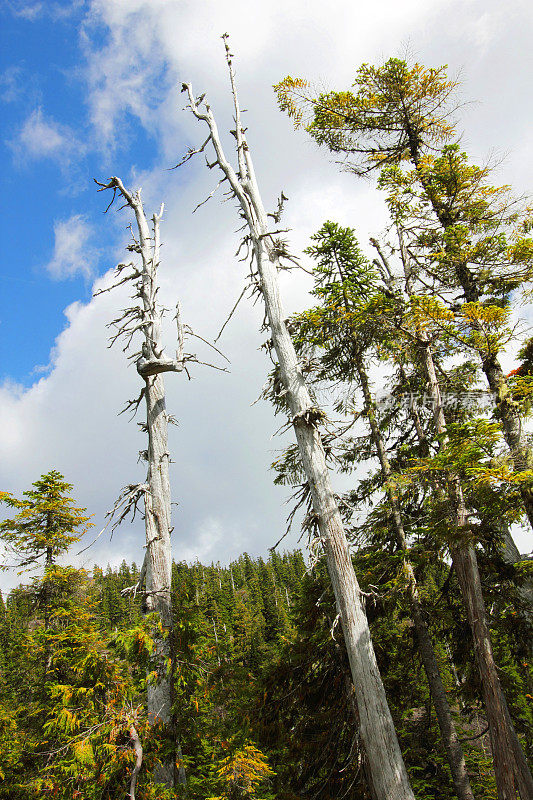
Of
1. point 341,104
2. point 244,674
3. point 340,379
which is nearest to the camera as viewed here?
point 244,674

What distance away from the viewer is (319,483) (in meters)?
6.10

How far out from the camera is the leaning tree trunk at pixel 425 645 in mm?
9156

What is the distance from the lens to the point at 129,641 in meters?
5.48

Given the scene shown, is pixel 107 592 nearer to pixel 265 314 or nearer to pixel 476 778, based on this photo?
pixel 476 778

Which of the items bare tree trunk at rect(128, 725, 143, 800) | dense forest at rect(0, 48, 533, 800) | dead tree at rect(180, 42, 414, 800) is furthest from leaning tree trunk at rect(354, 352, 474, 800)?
bare tree trunk at rect(128, 725, 143, 800)

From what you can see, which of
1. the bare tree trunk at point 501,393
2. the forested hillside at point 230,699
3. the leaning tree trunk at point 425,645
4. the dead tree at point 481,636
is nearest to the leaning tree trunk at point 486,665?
the dead tree at point 481,636

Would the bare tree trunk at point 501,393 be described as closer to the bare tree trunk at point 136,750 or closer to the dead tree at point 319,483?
the dead tree at point 319,483

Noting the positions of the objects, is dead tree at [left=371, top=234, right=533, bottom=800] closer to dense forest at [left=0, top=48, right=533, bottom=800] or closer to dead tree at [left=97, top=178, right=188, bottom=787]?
dense forest at [left=0, top=48, right=533, bottom=800]

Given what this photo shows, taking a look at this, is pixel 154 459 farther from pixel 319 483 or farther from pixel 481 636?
pixel 481 636

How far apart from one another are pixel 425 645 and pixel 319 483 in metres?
6.54

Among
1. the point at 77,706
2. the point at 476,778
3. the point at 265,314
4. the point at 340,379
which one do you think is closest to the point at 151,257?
the point at 265,314

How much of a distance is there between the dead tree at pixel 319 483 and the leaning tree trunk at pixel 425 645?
2894 millimetres

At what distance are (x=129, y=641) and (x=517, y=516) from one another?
5.82m

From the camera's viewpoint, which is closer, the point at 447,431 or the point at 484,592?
the point at 447,431
